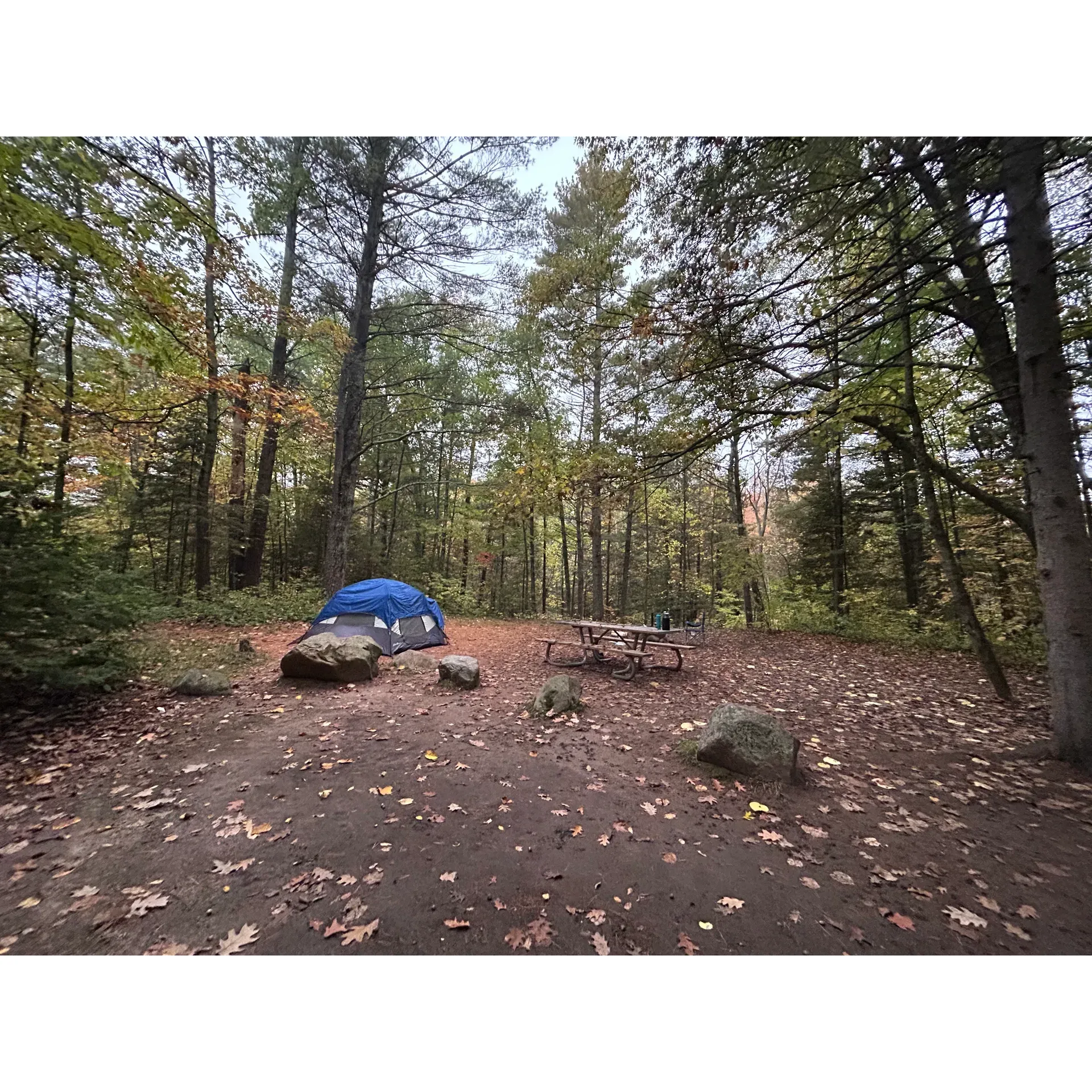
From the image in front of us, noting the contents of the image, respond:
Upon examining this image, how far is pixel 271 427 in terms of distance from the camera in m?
10.7

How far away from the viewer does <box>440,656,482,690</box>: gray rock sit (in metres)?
5.44

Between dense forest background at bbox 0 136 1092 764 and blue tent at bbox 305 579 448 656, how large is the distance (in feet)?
7.27

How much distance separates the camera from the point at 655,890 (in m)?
2.17

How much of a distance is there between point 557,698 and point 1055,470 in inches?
187

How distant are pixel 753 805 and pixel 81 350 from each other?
37.1 ft

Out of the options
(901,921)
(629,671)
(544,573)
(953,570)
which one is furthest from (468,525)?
(901,921)

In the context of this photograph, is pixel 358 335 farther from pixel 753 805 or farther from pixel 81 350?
pixel 753 805

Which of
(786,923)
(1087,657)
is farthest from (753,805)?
(1087,657)

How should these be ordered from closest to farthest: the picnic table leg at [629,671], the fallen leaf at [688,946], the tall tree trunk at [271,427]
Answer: the fallen leaf at [688,946], the picnic table leg at [629,671], the tall tree trunk at [271,427]

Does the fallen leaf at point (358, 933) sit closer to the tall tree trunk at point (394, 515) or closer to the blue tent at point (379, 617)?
the blue tent at point (379, 617)

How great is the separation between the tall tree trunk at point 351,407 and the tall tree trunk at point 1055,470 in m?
9.26

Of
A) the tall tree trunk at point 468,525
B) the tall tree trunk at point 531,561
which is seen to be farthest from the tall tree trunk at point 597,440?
the tall tree trunk at point 468,525

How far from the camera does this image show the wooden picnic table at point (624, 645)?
6156 millimetres

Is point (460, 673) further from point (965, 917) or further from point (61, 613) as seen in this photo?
point (965, 917)
